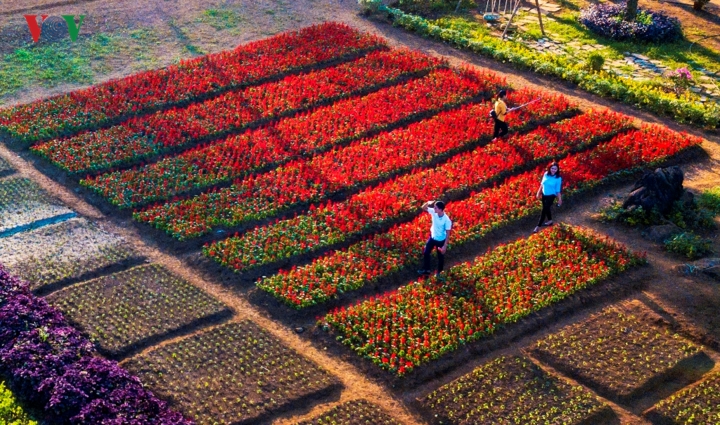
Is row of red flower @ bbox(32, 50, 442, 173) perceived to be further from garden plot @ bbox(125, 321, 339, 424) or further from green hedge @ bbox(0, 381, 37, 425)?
green hedge @ bbox(0, 381, 37, 425)

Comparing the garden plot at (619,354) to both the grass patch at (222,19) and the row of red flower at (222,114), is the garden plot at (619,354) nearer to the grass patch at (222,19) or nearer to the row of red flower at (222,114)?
the row of red flower at (222,114)

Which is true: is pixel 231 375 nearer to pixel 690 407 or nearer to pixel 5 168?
pixel 690 407

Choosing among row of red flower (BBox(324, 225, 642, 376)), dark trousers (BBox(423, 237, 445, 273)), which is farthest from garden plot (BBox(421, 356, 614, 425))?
dark trousers (BBox(423, 237, 445, 273))

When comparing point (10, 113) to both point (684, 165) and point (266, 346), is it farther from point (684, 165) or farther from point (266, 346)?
point (684, 165)

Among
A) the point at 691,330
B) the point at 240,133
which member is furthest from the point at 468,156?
the point at 691,330

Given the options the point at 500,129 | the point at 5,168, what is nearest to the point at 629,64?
the point at 500,129

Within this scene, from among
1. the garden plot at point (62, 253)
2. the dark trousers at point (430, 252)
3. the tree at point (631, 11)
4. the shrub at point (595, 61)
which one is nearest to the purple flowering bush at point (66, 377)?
the garden plot at point (62, 253)
